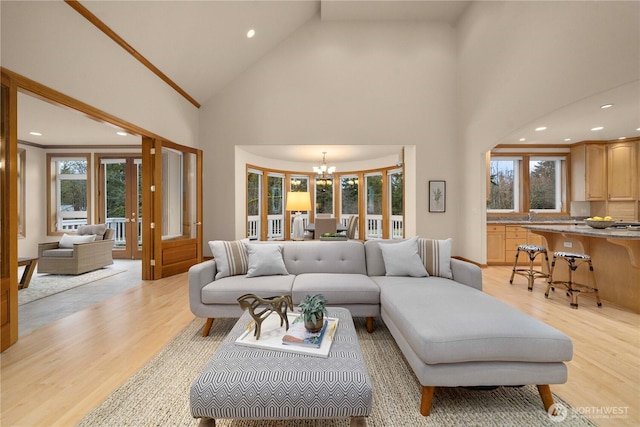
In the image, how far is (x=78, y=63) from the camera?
9.95 feet

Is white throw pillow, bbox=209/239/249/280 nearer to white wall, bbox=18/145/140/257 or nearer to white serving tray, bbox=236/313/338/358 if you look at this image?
white serving tray, bbox=236/313/338/358

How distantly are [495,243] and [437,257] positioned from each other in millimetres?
3552

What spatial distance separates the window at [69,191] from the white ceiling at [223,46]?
527 mm

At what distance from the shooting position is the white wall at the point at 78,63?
2425 millimetres

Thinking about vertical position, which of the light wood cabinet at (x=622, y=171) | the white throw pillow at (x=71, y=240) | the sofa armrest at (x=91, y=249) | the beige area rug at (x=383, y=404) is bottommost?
the beige area rug at (x=383, y=404)

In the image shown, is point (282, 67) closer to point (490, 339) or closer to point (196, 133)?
point (196, 133)

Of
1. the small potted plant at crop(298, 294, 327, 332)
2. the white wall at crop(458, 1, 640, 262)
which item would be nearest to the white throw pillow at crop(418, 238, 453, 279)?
the small potted plant at crop(298, 294, 327, 332)

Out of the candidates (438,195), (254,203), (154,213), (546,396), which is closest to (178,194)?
(154,213)

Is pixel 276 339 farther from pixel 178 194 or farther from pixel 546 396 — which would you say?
pixel 178 194

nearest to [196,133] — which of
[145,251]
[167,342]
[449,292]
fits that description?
[145,251]

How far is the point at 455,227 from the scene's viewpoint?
5.86 m

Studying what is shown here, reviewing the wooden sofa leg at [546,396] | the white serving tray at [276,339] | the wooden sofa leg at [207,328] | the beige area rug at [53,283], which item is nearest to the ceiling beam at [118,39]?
the beige area rug at [53,283]

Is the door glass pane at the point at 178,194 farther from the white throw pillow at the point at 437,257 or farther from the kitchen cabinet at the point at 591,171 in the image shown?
the kitchen cabinet at the point at 591,171

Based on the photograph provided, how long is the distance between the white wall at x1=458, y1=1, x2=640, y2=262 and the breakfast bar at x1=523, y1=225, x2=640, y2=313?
4.92 feet
